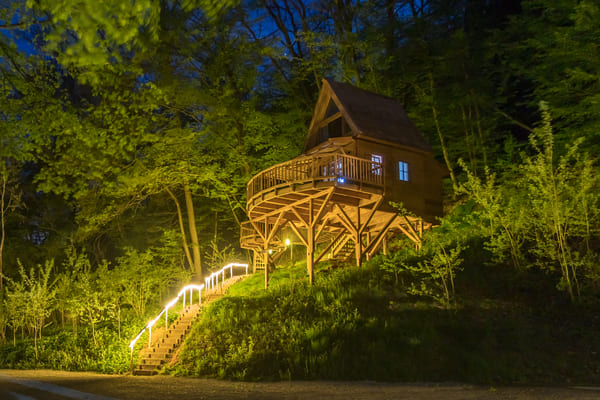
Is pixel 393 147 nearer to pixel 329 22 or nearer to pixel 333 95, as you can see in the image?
pixel 333 95

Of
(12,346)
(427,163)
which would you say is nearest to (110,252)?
(12,346)

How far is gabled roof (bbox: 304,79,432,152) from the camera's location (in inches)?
939

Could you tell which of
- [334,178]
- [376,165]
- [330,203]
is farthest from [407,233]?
[334,178]

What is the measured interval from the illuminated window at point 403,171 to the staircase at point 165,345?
38.1 ft

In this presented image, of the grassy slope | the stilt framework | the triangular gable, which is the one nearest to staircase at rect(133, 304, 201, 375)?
the grassy slope

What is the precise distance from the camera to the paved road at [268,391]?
9375 millimetres

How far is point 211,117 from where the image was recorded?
30.8m

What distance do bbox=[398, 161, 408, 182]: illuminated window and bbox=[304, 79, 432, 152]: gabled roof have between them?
105cm

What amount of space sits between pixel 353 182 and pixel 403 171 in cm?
497

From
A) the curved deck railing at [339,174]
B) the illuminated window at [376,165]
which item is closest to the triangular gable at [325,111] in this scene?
the illuminated window at [376,165]

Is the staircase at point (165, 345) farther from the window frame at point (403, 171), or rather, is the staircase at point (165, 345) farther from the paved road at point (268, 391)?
the window frame at point (403, 171)

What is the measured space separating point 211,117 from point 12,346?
16776 mm

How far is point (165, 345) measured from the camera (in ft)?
52.7

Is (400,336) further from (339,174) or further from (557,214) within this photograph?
(339,174)
